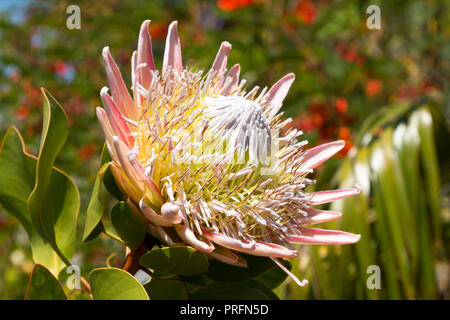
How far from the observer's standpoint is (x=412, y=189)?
1.54 m

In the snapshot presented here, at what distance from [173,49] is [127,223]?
0.31 meters

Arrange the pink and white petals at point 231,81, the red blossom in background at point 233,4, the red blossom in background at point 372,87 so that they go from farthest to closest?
the red blossom in background at point 372,87 < the red blossom in background at point 233,4 < the pink and white petals at point 231,81

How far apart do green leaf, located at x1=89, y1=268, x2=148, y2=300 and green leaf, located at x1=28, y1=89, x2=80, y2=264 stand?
5.2 inches

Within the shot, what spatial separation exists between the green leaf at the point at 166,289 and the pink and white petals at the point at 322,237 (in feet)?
0.63

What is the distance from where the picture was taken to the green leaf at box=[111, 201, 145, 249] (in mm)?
617

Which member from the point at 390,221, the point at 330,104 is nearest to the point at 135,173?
the point at 390,221

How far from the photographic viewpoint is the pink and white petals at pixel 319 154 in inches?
30.5

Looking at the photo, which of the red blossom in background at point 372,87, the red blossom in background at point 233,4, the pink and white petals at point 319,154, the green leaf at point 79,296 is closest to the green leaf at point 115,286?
the green leaf at point 79,296

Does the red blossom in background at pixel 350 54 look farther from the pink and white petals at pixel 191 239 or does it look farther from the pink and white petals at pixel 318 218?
the pink and white petals at pixel 191 239

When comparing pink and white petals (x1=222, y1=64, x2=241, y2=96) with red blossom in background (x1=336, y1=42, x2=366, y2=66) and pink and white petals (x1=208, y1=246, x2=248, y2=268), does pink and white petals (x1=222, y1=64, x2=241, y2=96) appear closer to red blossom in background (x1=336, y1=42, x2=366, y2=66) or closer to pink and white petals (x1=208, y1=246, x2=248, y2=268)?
pink and white petals (x1=208, y1=246, x2=248, y2=268)

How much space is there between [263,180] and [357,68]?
2.14 metres

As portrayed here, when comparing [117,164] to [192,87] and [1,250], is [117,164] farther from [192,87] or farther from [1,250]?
[1,250]

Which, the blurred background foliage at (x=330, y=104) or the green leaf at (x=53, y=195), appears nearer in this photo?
the green leaf at (x=53, y=195)

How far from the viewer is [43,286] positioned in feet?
2.07
